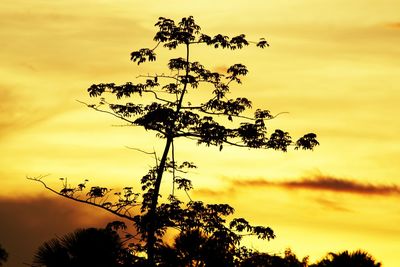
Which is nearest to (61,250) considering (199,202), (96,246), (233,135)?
(96,246)

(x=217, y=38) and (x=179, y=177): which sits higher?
Result: (x=217, y=38)

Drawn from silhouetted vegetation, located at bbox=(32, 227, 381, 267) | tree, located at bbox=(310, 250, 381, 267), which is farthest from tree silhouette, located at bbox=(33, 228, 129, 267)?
tree, located at bbox=(310, 250, 381, 267)

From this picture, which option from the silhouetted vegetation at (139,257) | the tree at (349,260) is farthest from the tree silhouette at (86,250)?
the tree at (349,260)

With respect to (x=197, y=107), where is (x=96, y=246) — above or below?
below

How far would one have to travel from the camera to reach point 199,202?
27062 mm

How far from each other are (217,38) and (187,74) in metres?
1.53

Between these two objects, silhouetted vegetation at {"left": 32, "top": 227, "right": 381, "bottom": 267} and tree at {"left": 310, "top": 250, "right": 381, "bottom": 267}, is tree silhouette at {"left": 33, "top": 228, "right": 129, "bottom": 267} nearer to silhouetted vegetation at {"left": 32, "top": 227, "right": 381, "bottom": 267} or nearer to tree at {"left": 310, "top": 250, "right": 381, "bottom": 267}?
silhouetted vegetation at {"left": 32, "top": 227, "right": 381, "bottom": 267}

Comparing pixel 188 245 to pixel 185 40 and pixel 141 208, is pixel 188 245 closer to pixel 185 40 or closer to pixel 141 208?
pixel 141 208

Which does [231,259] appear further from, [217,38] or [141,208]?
[217,38]

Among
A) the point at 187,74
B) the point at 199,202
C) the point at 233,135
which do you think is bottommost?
the point at 199,202

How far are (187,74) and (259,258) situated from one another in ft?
21.0

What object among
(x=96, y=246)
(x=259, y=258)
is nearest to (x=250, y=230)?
(x=259, y=258)

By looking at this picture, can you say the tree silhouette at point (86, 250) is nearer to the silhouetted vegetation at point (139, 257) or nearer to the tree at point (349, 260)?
the silhouetted vegetation at point (139, 257)

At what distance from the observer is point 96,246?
28.1 m
